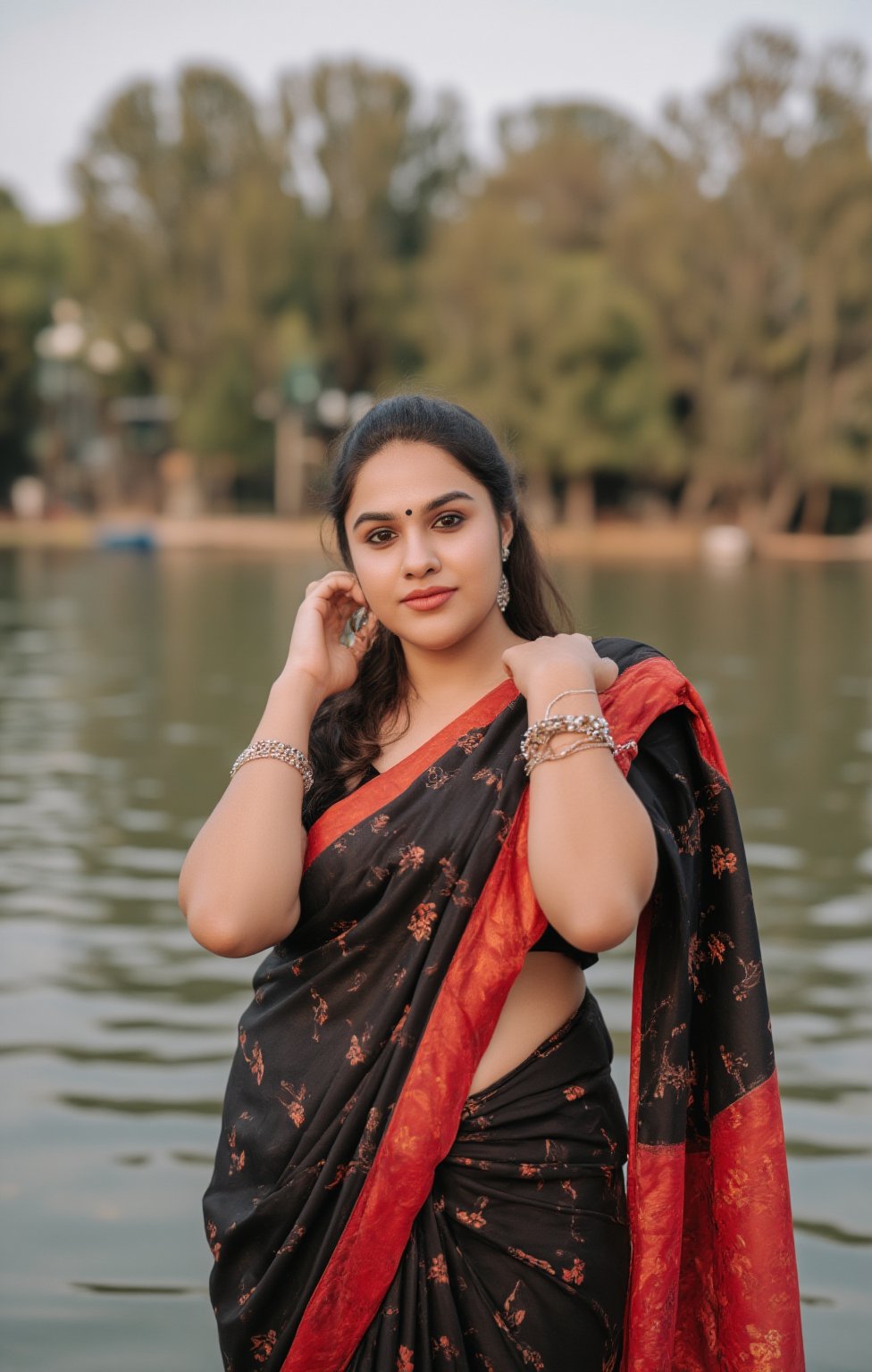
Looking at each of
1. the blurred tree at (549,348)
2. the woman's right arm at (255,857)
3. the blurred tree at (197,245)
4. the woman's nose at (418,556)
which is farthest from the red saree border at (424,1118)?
the blurred tree at (197,245)

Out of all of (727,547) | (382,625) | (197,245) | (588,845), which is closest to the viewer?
(588,845)

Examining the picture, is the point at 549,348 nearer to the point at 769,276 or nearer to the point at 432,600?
the point at 769,276

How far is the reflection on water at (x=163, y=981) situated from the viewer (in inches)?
137

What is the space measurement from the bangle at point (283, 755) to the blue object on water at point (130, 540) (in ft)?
118

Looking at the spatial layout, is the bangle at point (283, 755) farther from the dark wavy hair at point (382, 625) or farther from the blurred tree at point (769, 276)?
the blurred tree at point (769, 276)

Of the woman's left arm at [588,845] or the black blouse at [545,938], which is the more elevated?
the woman's left arm at [588,845]

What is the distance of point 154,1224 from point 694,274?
38.6 metres

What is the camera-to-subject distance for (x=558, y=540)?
3947 cm

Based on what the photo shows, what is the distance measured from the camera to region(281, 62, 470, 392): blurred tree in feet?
151

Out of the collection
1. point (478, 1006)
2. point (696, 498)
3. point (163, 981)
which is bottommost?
point (696, 498)

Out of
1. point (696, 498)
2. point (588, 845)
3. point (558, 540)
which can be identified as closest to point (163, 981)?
point (588, 845)

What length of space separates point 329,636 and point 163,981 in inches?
134

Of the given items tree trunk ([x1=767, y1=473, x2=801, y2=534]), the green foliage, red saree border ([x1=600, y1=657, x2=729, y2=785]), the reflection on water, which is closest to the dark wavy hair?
the reflection on water

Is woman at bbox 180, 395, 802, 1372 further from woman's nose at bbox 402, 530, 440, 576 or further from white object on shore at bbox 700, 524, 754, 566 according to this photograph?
white object on shore at bbox 700, 524, 754, 566
